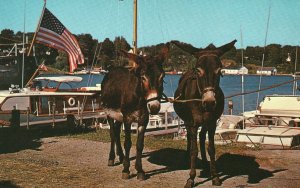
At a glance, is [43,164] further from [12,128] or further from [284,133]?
[284,133]

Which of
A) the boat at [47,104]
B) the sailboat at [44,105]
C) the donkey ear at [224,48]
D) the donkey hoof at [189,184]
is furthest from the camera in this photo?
the boat at [47,104]

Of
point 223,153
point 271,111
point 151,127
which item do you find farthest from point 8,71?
point 223,153

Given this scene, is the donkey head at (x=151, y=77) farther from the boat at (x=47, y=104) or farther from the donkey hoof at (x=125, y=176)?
the boat at (x=47, y=104)

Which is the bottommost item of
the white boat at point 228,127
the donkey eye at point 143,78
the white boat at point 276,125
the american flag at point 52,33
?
the white boat at point 228,127

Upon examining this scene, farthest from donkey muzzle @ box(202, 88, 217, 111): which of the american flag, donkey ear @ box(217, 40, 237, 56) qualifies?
the american flag

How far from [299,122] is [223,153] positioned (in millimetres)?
8557

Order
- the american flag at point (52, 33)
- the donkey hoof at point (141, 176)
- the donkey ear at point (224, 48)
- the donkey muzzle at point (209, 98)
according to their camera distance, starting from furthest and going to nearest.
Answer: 1. the american flag at point (52, 33)
2. the donkey hoof at point (141, 176)
3. the donkey ear at point (224, 48)
4. the donkey muzzle at point (209, 98)

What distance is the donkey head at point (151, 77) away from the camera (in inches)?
367

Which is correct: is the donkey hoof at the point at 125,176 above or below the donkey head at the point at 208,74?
below

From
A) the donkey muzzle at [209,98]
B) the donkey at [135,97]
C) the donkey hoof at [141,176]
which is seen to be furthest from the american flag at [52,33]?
the donkey muzzle at [209,98]

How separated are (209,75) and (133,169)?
4.15 metres

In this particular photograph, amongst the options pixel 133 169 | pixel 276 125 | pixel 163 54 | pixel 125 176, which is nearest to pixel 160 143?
pixel 133 169

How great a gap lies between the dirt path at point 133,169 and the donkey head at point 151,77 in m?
2.01

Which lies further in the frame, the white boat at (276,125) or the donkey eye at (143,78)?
the white boat at (276,125)
